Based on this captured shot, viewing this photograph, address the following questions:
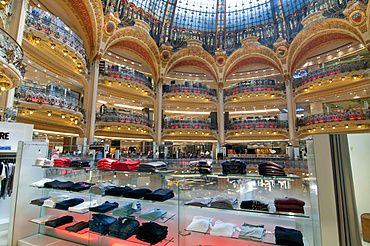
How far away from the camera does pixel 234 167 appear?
10.8 feet

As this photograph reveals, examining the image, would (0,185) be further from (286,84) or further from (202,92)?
(286,84)

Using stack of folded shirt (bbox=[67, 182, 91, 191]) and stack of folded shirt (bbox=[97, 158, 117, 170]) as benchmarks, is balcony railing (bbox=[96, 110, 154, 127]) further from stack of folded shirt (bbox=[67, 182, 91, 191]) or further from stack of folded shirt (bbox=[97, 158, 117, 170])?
stack of folded shirt (bbox=[97, 158, 117, 170])

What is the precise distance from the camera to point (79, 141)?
55.0 feet

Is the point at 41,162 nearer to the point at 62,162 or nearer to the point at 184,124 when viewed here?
the point at 62,162

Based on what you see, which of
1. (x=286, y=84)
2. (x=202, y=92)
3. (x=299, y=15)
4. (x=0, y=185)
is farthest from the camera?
(x=202, y=92)

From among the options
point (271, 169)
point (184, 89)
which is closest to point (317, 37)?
point (184, 89)

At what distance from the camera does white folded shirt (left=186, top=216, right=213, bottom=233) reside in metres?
2.86

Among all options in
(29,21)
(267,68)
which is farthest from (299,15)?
(29,21)

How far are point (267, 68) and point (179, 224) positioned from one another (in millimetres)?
29217

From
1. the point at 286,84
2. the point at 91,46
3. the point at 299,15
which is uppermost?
the point at 299,15

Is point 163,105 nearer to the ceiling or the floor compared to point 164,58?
nearer to the floor

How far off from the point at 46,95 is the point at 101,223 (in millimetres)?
13110

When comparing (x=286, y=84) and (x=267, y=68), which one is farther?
(x=267, y=68)

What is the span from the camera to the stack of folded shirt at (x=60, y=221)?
3932mm
